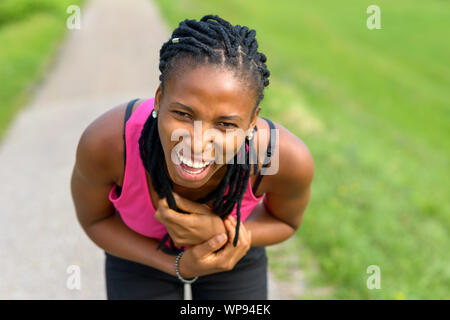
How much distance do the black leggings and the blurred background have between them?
124 cm

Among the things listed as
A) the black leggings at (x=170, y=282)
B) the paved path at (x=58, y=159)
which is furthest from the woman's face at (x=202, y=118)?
the paved path at (x=58, y=159)

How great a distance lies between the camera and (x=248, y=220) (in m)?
2.10

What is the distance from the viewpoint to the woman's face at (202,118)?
141 cm

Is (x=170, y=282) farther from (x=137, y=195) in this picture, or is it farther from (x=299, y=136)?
(x=299, y=136)

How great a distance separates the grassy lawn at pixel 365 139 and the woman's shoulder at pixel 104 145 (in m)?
1.96

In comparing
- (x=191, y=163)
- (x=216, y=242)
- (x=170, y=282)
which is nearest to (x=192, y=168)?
(x=191, y=163)

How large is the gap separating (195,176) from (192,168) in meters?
0.03

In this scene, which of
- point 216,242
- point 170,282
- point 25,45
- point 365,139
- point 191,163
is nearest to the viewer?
point 191,163

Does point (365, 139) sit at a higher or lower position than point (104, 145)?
higher

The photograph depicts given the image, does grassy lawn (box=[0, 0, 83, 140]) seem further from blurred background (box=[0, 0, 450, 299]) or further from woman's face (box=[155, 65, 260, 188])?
woman's face (box=[155, 65, 260, 188])

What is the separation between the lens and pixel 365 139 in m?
8.09
